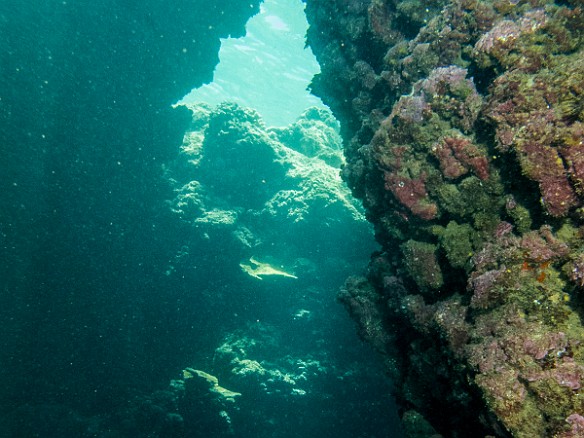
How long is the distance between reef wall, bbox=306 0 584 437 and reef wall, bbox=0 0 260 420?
33.9 feet

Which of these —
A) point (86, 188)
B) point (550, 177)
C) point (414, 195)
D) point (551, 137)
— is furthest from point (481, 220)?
point (86, 188)

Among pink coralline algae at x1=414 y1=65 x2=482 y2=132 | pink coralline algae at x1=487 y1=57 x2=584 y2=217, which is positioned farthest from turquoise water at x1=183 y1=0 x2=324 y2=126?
pink coralline algae at x1=487 y1=57 x2=584 y2=217

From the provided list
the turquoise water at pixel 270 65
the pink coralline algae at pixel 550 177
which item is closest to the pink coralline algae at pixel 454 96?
the pink coralline algae at pixel 550 177

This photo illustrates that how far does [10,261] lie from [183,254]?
19.6 feet

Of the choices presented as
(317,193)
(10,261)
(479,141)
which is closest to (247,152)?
(317,193)

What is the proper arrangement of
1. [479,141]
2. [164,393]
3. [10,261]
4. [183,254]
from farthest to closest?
[183,254], [164,393], [10,261], [479,141]

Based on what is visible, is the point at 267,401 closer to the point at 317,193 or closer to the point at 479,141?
the point at 317,193

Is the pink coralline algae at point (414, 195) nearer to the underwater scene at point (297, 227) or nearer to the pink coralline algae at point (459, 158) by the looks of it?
the underwater scene at point (297, 227)

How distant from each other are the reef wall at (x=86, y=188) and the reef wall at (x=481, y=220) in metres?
10.3

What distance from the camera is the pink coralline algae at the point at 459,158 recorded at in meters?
4.55

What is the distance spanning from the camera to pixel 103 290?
14.0 meters

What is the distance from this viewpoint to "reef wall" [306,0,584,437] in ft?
10.3

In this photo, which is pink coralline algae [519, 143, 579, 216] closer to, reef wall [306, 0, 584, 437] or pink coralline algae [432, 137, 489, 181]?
reef wall [306, 0, 584, 437]

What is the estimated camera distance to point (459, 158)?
4.77 metres
